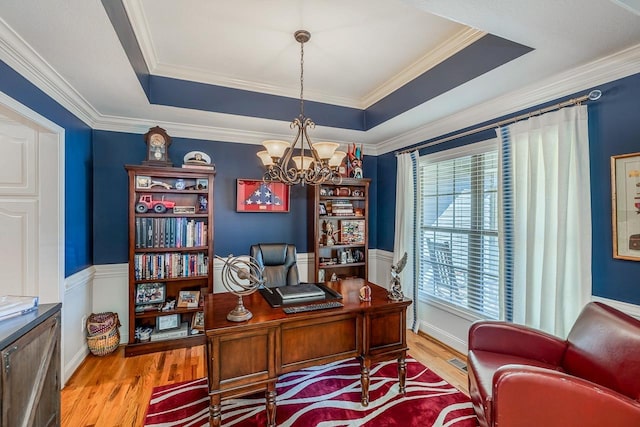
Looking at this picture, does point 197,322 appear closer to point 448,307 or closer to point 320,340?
point 320,340

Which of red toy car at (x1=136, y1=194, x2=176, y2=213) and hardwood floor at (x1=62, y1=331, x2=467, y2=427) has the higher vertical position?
red toy car at (x1=136, y1=194, x2=176, y2=213)

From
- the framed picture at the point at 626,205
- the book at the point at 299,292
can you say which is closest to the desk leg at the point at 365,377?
the book at the point at 299,292

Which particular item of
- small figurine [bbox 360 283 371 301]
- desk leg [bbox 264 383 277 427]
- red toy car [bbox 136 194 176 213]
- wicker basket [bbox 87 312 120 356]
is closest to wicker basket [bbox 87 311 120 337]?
wicker basket [bbox 87 312 120 356]

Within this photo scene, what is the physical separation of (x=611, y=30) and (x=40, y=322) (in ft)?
10.8

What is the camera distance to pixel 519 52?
1807 mm

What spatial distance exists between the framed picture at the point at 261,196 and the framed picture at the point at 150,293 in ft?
3.83

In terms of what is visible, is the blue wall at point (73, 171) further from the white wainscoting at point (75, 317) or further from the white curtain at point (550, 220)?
the white curtain at point (550, 220)

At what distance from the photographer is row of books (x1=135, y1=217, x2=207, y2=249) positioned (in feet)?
9.61

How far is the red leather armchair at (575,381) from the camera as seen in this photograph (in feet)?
4.16

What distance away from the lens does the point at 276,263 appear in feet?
9.89

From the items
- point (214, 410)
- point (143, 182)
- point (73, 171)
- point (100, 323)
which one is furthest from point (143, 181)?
point (214, 410)

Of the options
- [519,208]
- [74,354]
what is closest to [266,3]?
[519,208]

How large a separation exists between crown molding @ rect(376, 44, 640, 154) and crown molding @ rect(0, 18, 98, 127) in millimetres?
3232

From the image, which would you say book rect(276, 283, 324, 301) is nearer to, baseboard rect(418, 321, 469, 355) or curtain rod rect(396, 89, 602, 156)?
baseboard rect(418, 321, 469, 355)
